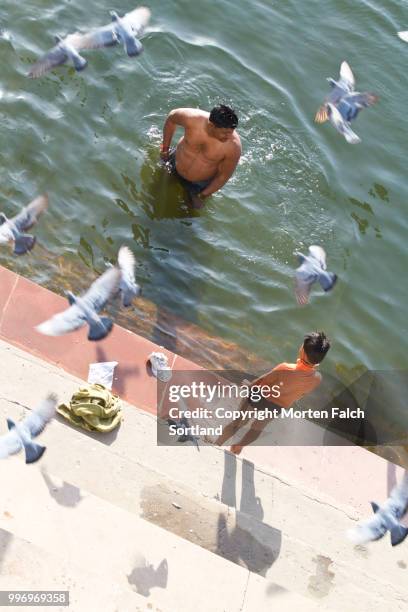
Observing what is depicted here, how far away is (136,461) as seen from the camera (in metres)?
5.70

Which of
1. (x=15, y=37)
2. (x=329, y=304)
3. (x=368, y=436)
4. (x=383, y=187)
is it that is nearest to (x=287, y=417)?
(x=368, y=436)

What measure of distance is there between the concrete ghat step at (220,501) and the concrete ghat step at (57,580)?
55 cm

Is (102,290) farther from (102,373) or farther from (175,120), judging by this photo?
(175,120)

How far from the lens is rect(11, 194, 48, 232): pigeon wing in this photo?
7.09 metres

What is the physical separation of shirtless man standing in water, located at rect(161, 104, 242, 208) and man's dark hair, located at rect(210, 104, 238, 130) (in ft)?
0.65

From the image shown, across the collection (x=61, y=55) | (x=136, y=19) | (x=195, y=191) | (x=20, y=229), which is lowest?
(x=20, y=229)

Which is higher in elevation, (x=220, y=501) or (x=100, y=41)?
(x=100, y=41)

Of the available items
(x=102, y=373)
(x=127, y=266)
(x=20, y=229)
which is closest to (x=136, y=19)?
(x=20, y=229)

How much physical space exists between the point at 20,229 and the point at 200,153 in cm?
205

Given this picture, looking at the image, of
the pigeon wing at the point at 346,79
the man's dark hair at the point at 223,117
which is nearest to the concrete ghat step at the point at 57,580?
the man's dark hair at the point at 223,117

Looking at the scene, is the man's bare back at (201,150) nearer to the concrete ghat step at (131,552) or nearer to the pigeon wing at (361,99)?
the pigeon wing at (361,99)

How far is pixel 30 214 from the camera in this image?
7422 mm

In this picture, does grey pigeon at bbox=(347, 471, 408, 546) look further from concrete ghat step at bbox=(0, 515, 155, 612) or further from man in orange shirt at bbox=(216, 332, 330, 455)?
concrete ghat step at bbox=(0, 515, 155, 612)

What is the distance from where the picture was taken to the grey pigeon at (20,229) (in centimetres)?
673
